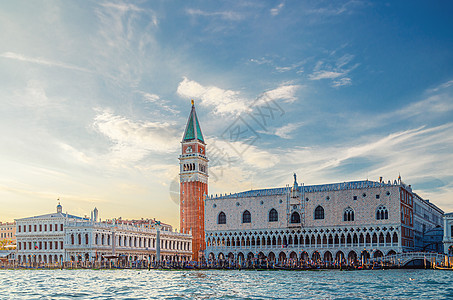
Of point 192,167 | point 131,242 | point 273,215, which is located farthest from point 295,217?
point 192,167

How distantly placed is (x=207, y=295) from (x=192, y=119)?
7237 centimetres

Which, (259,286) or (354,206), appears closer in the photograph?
(259,286)

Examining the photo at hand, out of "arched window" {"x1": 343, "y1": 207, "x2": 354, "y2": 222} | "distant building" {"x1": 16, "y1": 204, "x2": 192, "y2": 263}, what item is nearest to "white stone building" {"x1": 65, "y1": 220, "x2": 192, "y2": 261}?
"distant building" {"x1": 16, "y1": 204, "x2": 192, "y2": 263}

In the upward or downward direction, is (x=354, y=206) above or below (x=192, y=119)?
below

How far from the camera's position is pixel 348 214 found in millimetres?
71625

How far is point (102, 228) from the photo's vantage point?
81750 mm

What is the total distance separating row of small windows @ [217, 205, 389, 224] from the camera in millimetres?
69500

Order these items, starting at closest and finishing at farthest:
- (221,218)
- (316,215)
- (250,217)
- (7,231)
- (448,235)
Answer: (448,235), (316,215), (250,217), (221,218), (7,231)

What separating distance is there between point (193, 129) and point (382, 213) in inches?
1689

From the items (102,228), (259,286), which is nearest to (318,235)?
(102,228)

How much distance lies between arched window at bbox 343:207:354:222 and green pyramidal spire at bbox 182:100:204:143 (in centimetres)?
3773

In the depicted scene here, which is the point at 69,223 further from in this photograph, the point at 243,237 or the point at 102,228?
the point at 243,237

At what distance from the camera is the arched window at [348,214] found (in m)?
71.4

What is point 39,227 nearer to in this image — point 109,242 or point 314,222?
point 109,242
